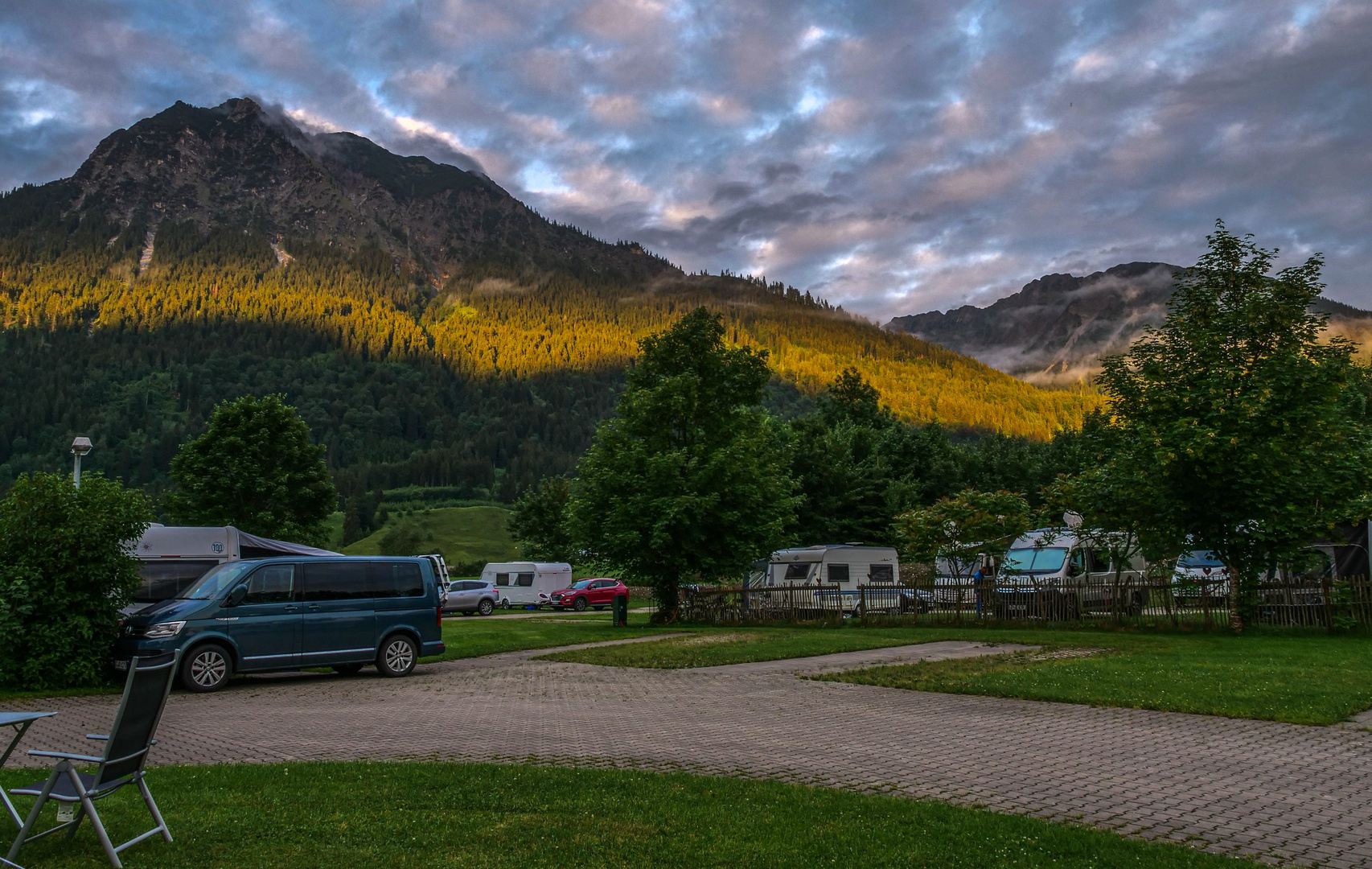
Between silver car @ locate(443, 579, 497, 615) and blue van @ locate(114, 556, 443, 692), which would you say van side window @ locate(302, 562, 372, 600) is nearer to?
blue van @ locate(114, 556, 443, 692)

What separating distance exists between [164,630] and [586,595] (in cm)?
3197

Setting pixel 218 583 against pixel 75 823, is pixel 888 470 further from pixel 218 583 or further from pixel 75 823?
pixel 75 823

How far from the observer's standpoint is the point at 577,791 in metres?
6.73

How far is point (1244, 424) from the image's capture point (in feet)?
70.6

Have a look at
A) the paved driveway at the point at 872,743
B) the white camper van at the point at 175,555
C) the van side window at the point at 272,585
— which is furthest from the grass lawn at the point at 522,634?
the paved driveway at the point at 872,743

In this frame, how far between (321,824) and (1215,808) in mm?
5823

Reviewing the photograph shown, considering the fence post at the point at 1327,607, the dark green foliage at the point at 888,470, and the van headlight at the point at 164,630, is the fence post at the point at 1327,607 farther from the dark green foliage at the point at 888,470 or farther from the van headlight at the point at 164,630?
the dark green foliage at the point at 888,470

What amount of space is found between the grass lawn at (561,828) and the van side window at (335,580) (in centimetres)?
777

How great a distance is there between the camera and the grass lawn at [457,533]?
130m

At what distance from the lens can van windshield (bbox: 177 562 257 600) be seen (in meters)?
14.1

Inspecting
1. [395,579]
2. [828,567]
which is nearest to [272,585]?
[395,579]

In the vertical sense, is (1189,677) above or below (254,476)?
below

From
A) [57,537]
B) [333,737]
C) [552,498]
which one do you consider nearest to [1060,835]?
[333,737]

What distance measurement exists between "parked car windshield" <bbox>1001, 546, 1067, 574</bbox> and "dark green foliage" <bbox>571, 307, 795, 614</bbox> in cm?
718
